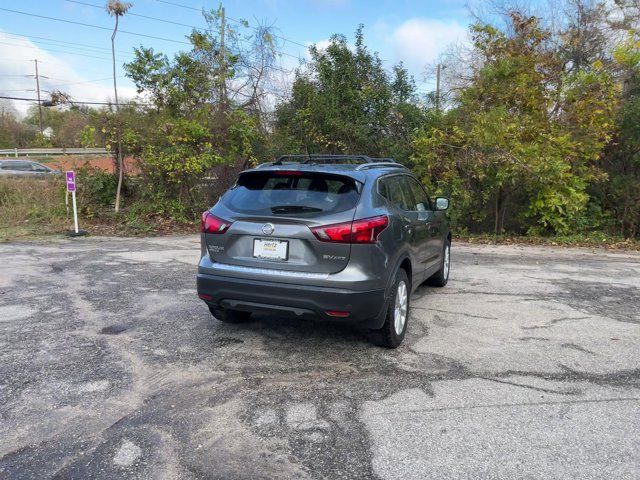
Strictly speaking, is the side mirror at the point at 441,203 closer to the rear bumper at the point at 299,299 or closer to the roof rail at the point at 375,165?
the roof rail at the point at 375,165

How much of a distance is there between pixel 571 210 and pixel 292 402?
9616mm

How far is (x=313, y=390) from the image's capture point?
148 inches

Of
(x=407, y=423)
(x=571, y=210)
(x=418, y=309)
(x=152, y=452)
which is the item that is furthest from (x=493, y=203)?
(x=152, y=452)

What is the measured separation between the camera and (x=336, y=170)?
4.51 m

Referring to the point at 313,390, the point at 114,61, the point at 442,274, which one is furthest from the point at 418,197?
the point at 114,61

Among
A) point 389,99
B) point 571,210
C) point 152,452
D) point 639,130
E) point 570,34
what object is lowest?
point 152,452

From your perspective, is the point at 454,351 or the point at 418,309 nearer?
the point at 454,351

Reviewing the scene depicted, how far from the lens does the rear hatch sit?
161 inches

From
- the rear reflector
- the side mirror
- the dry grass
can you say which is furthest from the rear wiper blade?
the dry grass

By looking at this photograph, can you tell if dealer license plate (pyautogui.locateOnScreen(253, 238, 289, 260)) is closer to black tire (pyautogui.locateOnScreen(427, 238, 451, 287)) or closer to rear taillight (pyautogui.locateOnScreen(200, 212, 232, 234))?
rear taillight (pyautogui.locateOnScreen(200, 212, 232, 234))

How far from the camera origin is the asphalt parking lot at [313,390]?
2.88 meters

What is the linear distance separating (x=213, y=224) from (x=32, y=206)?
11123 mm

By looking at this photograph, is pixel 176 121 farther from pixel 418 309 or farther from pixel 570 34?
pixel 570 34

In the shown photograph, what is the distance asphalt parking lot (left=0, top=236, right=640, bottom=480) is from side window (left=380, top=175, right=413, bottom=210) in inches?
51.3
